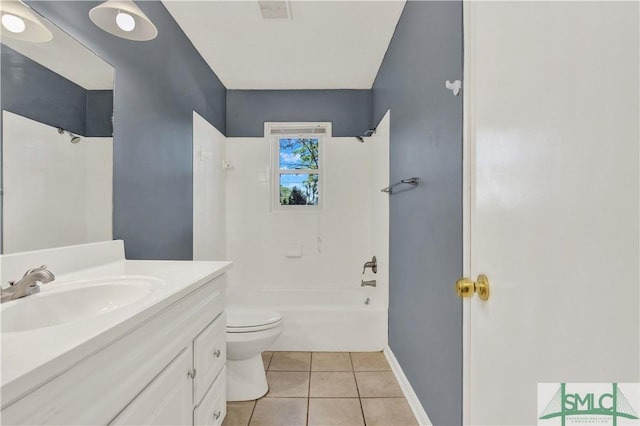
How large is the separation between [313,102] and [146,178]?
203 centimetres

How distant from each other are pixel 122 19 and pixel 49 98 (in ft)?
1.50

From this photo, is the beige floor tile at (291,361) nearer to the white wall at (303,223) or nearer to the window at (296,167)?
the white wall at (303,223)

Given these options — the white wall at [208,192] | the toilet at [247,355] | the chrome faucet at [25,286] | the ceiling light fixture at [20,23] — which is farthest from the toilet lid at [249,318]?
the ceiling light fixture at [20,23]

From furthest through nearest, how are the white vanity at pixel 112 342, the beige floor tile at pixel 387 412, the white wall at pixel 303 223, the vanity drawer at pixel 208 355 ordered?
1. the white wall at pixel 303 223
2. the beige floor tile at pixel 387 412
3. the vanity drawer at pixel 208 355
4. the white vanity at pixel 112 342

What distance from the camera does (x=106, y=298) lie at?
43.2 inches

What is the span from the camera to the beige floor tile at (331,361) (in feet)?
7.36

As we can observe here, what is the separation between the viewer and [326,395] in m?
1.90

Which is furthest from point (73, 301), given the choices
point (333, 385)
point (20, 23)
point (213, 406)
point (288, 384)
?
point (333, 385)

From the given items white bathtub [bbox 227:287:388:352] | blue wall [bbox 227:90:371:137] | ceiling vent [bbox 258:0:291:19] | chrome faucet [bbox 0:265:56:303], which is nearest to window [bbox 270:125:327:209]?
blue wall [bbox 227:90:371:137]

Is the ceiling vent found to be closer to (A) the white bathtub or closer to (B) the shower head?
(B) the shower head

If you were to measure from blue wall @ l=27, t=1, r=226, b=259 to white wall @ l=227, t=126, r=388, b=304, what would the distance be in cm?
90
